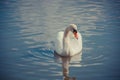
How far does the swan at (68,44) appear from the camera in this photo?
1044 cm

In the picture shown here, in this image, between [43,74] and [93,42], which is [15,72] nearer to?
[43,74]

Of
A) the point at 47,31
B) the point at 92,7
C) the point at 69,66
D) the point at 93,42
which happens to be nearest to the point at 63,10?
the point at 92,7

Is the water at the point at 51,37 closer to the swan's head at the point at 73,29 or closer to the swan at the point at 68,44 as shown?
the swan at the point at 68,44

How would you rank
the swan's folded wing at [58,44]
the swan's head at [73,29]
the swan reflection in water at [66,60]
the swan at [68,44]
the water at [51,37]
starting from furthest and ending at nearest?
the swan's folded wing at [58,44], the swan at [68,44], the swan's head at [73,29], the swan reflection in water at [66,60], the water at [51,37]

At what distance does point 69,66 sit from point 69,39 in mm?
1435

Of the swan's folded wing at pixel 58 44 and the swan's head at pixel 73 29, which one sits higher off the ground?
the swan's head at pixel 73 29

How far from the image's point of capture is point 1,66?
9.53 metres

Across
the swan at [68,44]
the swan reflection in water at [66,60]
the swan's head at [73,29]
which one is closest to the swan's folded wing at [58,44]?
the swan at [68,44]

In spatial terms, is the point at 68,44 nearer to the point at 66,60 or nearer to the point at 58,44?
the point at 58,44

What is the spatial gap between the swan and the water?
Answer: 200mm

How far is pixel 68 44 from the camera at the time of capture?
10.7 m

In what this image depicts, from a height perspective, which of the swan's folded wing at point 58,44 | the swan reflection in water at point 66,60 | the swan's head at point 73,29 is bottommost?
the swan reflection in water at point 66,60

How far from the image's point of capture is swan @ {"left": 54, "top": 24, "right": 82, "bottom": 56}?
1044 cm

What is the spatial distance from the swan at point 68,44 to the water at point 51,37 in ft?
0.66
